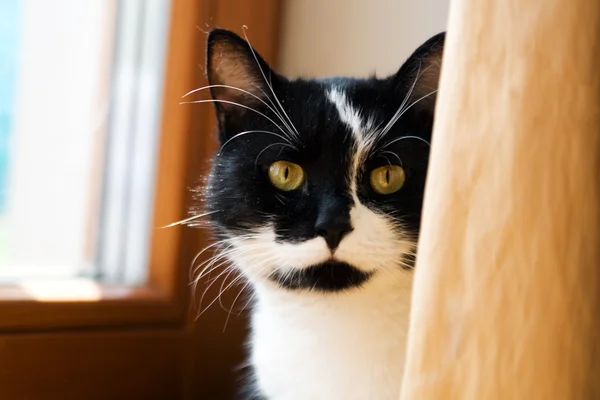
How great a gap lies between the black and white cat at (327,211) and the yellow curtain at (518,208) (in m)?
0.26

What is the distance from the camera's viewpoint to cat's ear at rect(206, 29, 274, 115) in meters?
0.76

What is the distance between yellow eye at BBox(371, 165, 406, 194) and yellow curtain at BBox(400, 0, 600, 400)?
308 millimetres

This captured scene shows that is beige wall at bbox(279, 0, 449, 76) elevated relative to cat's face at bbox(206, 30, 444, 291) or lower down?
elevated

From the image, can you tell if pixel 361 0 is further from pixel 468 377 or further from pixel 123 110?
pixel 468 377

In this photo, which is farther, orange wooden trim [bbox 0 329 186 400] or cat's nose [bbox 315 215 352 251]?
orange wooden trim [bbox 0 329 186 400]

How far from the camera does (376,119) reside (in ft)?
2.43

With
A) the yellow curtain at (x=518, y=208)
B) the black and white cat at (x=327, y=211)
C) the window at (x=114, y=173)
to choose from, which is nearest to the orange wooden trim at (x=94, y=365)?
the window at (x=114, y=173)

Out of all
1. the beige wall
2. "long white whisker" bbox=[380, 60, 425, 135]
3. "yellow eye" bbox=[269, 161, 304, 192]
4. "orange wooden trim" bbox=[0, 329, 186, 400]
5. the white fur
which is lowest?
"orange wooden trim" bbox=[0, 329, 186, 400]

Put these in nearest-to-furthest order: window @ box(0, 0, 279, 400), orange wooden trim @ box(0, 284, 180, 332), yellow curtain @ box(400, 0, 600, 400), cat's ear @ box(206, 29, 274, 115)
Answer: yellow curtain @ box(400, 0, 600, 400) < cat's ear @ box(206, 29, 274, 115) < orange wooden trim @ box(0, 284, 180, 332) < window @ box(0, 0, 279, 400)

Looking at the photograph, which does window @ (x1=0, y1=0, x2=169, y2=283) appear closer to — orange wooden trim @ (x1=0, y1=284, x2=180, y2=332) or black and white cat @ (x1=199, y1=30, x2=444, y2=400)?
orange wooden trim @ (x1=0, y1=284, x2=180, y2=332)

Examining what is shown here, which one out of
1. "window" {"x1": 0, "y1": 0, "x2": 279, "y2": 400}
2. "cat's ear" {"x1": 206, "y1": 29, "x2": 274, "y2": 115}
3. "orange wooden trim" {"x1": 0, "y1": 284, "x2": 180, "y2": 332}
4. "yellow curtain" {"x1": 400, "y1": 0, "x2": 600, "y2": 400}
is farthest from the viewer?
"window" {"x1": 0, "y1": 0, "x2": 279, "y2": 400}

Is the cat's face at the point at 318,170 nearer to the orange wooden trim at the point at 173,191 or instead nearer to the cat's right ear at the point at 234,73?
the cat's right ear at the point at 234,73

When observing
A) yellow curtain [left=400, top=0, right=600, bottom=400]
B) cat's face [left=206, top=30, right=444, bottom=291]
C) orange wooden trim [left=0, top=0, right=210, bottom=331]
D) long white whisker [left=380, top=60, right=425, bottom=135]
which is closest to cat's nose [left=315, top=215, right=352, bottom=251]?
cat's face [left=206, top=30, right=444, bottom=291]

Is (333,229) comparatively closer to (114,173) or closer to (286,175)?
(286,175)
